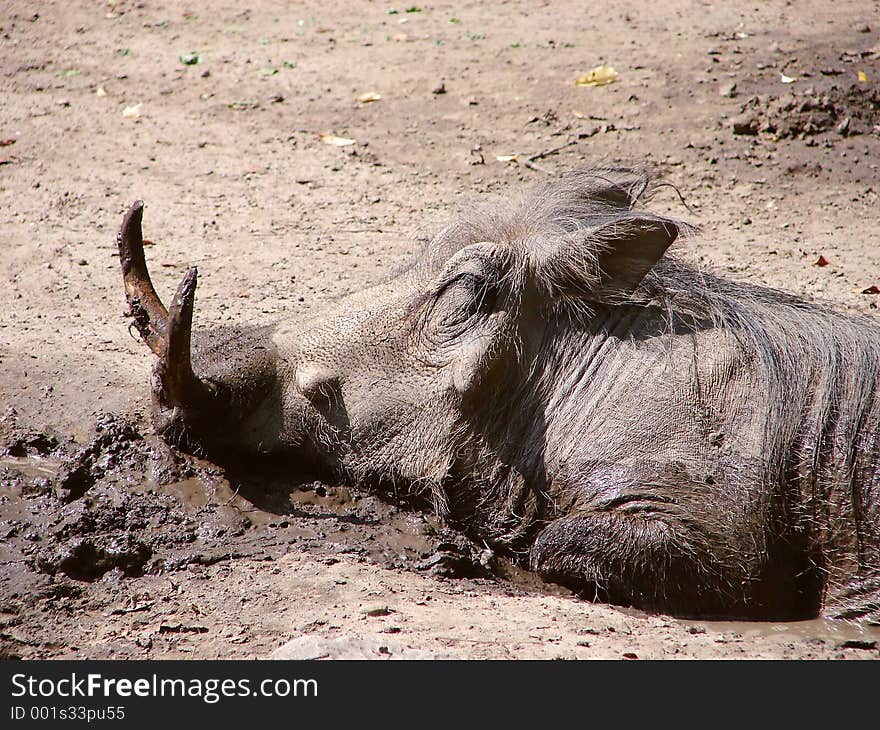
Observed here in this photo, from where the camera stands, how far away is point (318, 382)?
3381 mm

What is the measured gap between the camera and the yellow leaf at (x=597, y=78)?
7461 mm

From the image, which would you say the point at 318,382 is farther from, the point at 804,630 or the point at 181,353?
the point at 804,630

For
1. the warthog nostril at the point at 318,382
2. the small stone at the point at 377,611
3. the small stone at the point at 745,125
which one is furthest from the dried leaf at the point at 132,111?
the small stone at the point at 377,611

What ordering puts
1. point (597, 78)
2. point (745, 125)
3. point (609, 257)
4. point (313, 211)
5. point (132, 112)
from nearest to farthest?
point (609, 257) < point (313, 211) < point (745, 125) < point (132, 112) < point (597, 78)

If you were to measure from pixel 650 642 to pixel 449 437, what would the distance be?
2.98ft

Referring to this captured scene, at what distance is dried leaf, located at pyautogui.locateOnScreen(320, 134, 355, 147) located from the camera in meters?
6.92

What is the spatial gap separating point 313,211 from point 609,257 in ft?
9.79

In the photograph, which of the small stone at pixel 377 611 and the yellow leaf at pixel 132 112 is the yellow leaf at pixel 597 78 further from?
the small stone at pixel 377 611

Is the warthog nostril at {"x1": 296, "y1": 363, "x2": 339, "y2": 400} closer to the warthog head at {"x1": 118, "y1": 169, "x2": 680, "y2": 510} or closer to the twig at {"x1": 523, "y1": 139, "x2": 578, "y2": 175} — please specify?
the warthog head at {"x1": 118, "y1": 169, "x2": 680, "y2": 510}

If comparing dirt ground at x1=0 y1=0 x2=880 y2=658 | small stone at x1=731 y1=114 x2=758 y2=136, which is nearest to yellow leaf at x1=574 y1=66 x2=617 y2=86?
dirt ground at x1=0 y1=0 x2=880 y2=658

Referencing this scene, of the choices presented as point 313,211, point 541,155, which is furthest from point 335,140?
point 541,155

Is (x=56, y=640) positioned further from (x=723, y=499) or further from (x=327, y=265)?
(x=327, y=265)

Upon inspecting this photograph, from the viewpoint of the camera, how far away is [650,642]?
9.11ft

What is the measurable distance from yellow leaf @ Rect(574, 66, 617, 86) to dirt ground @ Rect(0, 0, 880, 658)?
0.08 meters
